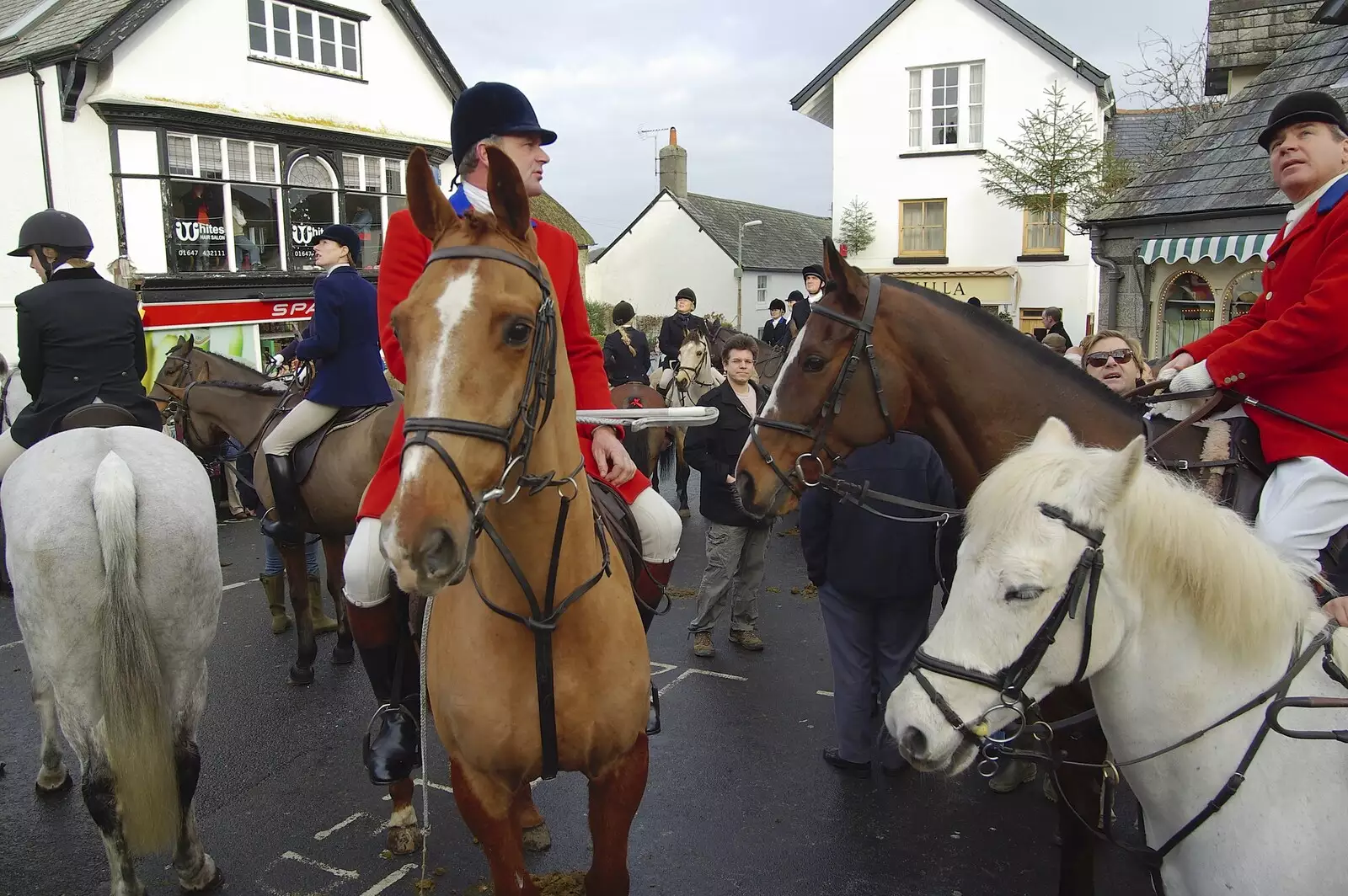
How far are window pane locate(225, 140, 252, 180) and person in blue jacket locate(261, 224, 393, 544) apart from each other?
12.3 metres

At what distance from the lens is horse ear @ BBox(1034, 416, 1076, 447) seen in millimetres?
2188

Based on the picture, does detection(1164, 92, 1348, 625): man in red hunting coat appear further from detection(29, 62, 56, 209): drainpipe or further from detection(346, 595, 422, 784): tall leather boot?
detection(29, 62, 56, 209): drainpipe

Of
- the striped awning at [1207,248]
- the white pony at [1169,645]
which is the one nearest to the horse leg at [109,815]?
the white pony at [1169,645]

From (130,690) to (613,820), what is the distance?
206cm

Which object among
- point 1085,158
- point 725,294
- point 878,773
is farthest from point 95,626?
point 725,294

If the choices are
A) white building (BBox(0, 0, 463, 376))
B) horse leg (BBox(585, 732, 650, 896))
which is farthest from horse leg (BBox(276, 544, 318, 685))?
white building (BBox(0, 0, 463, 376))

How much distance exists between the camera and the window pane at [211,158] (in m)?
15.7

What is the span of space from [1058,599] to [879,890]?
2184 mm

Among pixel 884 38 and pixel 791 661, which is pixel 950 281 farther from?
pixel 791 661

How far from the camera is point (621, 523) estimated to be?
3.22 metres

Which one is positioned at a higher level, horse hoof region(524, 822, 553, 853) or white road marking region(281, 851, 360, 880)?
horse hoof region(524, 822, 553, 853)

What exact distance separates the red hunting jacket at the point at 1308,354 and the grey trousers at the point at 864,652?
189cm

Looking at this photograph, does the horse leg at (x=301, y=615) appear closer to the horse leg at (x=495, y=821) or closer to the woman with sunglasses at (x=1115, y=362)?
the horse leg at (x=495, y=821)

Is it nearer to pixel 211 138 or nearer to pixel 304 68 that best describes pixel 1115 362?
pixel 211 138
